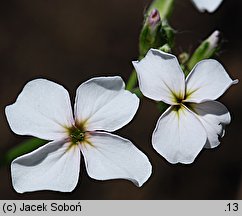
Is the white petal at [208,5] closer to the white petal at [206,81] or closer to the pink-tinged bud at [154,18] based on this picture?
the pink-tinged bud at [154,18]

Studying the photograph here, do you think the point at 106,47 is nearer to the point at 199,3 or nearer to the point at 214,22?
the point at 214,22

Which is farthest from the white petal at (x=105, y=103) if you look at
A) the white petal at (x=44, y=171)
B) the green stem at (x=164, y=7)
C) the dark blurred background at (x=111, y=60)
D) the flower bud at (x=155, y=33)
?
the dark blurred background at (x=111, y=60)

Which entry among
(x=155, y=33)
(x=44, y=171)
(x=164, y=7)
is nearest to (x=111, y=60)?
(x=164, y=7)

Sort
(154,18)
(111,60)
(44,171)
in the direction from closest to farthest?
(44,171) → (154,18) → (111,60)

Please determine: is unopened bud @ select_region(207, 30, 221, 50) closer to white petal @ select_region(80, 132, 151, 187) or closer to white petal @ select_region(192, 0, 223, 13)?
white petal @ select_region(192, 0, 223, 13)

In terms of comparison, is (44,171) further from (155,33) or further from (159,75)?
(155,33)

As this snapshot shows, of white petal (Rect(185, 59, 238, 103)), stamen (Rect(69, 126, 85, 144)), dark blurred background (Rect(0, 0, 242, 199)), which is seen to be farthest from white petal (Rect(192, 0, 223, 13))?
dark blurred background (Rect(0, 0, 242, 199))
